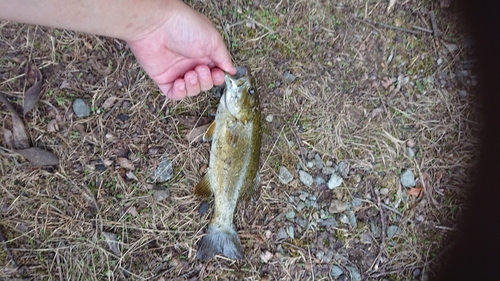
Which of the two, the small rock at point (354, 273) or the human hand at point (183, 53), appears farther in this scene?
the small rock at point (354, 273)

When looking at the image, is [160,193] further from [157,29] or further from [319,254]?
[319,254]

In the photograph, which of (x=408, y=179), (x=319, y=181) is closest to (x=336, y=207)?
(x=319, y=181)

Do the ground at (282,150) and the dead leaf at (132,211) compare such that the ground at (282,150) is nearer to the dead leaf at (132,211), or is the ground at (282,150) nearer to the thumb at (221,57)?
the dead leaf at (132,211)

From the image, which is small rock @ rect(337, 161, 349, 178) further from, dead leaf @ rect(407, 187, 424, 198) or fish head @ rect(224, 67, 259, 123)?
fish head @ rect(224, 67, 259, 123)

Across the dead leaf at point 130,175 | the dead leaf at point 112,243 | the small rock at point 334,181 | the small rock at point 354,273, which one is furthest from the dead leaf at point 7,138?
the small rock at point 354,273

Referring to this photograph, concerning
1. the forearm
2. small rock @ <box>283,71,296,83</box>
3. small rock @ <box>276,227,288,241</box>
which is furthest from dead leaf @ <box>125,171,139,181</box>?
small rock @ <box>283,71,296,83</box>

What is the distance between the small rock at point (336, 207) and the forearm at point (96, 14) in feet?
7.14

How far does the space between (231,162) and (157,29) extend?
1.21 meters

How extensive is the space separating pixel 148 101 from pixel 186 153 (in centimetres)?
58

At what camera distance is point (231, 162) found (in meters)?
3.00

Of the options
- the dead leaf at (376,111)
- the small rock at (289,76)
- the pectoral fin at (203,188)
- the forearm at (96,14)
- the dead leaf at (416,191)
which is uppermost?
the forearm at (96,14)

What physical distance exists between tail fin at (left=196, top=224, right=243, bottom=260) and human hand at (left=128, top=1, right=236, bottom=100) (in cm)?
125

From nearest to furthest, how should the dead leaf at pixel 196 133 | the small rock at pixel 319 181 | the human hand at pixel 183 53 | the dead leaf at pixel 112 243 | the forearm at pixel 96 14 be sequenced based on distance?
the forearm at pixel 96 14 < the human hand at pixel 183 53 < the dead leaf at pixel 112 243 < the dead leaf at pixel 196 133 < the small rock at pixel 319 181

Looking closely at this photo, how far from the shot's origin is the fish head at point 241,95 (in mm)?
2846
